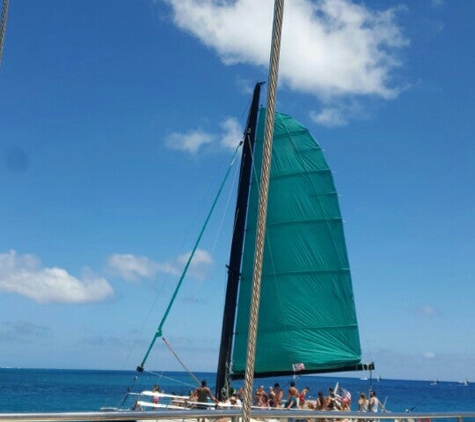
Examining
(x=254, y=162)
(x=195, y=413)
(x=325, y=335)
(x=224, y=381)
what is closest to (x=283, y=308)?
(x=325, y=335)

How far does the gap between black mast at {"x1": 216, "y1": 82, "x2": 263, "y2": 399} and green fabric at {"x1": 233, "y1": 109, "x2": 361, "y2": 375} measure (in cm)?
33

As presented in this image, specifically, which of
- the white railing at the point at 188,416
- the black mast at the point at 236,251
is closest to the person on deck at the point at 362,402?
the black mast at the point at 236,251

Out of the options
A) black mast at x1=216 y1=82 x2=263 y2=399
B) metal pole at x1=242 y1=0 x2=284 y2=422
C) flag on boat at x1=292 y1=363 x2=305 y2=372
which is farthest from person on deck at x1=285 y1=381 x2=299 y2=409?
metal pole at x1=242 y1=0 x2=284 y2=422

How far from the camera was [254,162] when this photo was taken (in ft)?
84.0

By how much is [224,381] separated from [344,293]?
5.57m

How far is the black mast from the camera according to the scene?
75.8 feet

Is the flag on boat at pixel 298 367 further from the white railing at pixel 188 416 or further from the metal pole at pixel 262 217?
the metal pole at pixel 262 217

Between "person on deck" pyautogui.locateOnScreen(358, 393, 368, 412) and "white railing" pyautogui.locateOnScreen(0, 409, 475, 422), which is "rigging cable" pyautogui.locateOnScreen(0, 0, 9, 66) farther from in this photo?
"person on deck" pyautogui.locateOnScreen(358, 393, 368, 412)

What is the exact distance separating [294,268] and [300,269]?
0.71 ft

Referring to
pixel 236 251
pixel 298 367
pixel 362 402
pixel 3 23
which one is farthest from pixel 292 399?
pixel 3 23

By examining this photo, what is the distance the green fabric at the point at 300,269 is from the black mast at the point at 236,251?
1.08 ft

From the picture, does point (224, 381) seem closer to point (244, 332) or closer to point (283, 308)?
point (244, 332)

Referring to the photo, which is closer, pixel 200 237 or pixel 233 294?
pixel 233 294

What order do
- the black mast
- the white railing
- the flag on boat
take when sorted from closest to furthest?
the white railing, the black mast, the flag on boat
